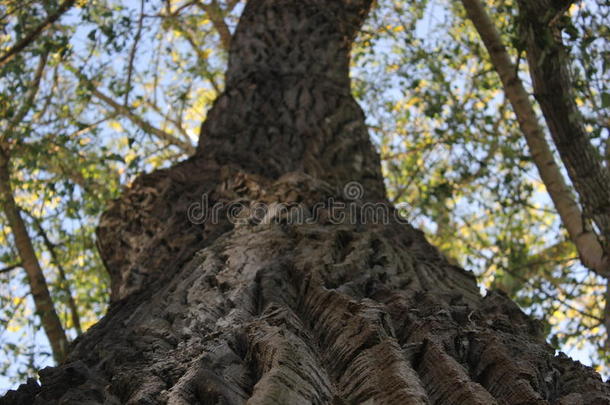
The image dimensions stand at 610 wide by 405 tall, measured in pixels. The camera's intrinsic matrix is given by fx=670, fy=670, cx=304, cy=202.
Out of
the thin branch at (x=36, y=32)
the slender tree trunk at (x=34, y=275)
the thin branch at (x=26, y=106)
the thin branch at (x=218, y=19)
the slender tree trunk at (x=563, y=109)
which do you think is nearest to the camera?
the slender tree trunk at (x=563, y=109)

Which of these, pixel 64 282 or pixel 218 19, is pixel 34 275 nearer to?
pixel 64 282

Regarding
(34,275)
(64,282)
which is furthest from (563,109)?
(64,282)

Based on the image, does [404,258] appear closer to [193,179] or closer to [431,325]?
[431,325]

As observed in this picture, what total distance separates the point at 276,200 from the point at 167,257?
66 cm

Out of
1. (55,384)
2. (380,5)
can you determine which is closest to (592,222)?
(55,384)

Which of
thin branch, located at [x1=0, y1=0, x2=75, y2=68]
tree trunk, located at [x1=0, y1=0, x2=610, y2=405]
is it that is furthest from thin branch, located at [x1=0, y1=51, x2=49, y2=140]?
tree trunk, located at [x1=0, y1=0, x2=610, y2=405]

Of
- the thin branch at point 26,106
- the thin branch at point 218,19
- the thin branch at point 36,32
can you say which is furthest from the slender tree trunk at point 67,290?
the thin branch at point 218,19

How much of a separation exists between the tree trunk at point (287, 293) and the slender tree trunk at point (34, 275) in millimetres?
1595

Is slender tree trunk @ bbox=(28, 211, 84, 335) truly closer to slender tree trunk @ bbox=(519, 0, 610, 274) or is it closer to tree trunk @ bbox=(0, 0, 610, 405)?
tree trunk @ bbox=(0, 0, 610, 405)

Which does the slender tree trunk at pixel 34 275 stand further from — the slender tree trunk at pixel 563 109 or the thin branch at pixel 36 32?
the slender tree trunk at pixel 563 109

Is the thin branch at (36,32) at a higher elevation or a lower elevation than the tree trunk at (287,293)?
higher

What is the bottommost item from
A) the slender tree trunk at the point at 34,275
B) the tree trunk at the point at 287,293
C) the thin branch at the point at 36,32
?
the tree trunk at the point at 287,293

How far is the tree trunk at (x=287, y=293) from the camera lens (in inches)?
71.9

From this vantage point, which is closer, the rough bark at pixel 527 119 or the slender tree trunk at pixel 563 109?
the slender tree trunk at pixel 563 109
